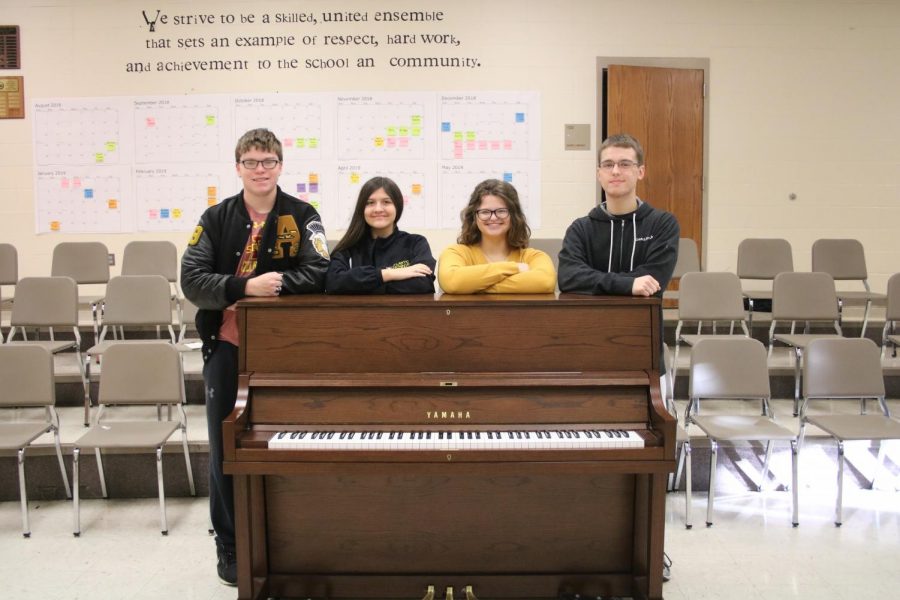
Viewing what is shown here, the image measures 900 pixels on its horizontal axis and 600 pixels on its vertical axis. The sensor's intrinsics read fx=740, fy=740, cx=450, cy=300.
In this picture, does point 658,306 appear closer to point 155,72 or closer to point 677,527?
point 677,527

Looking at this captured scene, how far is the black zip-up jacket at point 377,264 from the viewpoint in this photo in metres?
2.62

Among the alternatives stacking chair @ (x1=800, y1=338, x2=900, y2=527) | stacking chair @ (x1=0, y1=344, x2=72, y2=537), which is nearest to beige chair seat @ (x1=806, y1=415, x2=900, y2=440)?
stacking chair @ (x1=800, y1=338, x2=900, y2=527)

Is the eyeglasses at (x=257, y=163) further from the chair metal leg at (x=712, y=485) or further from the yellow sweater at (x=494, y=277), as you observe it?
the chair metal leg at (x=712, y=485)

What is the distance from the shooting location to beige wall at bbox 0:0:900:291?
600cm

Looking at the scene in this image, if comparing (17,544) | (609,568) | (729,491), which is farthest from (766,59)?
(17,544)

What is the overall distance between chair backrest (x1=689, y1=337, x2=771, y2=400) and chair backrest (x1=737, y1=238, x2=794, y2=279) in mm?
2120

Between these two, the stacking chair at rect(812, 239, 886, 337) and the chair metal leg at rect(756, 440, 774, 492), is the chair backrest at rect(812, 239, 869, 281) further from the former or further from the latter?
the chair metal leg at rect(756, 440, 774, 492)

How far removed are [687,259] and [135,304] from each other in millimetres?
3932

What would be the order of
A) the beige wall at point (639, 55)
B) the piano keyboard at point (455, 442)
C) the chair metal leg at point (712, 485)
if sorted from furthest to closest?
the beige wall at point (639, 55) < the chair metal leg at point (712, 485) < the piano keyboard at point (455, 442)

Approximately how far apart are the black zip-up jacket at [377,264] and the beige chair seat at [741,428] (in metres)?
1.59

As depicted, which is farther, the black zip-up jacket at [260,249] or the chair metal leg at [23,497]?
the chair metal leg at [23,497]

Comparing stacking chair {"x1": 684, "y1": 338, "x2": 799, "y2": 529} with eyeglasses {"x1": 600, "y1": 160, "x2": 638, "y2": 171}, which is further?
stacking chair {"x1": 684, "y1": 338, "x2": 799, "y2": 529}

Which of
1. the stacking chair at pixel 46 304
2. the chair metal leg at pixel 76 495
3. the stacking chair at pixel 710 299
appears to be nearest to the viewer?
the chair metal leg at pixel 76 495

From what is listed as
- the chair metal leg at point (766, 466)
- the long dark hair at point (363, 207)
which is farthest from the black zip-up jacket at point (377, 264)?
the chair metal leg at point (766, 466)
